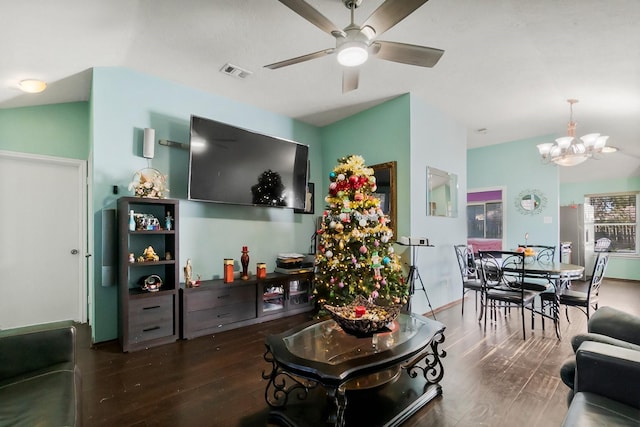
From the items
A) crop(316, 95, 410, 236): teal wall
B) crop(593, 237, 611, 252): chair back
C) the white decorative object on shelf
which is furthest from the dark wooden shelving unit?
crop(593, 237, 611, 252): chair back

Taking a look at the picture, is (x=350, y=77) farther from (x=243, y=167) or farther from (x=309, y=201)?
(x=309, y=201)

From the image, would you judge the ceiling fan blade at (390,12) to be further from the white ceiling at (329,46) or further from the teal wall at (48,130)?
the teal wall at (48,130)

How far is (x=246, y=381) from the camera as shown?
2334 millimetres

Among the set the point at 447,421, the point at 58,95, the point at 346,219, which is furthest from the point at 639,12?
the point at 58,95

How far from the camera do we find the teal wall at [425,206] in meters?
4.09

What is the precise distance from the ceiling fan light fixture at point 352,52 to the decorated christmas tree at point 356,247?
54.8 inches

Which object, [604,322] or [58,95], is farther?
[58,95]

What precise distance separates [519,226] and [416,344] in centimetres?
525

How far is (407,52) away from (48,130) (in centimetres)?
411

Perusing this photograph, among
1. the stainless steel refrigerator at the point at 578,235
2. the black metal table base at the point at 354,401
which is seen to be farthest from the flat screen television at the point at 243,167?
the stainless steel refrigerator at the point at 578,235

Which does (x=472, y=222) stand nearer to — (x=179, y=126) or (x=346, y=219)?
(x=346, y=219)

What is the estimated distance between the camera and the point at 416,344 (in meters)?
1.88

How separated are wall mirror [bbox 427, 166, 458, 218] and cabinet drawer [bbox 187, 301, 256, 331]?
9.10 ft

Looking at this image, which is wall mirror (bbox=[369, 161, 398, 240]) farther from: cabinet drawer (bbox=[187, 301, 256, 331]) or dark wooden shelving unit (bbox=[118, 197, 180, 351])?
dark wooden shelving unit (bbox=[118, 197, 180, 351])
